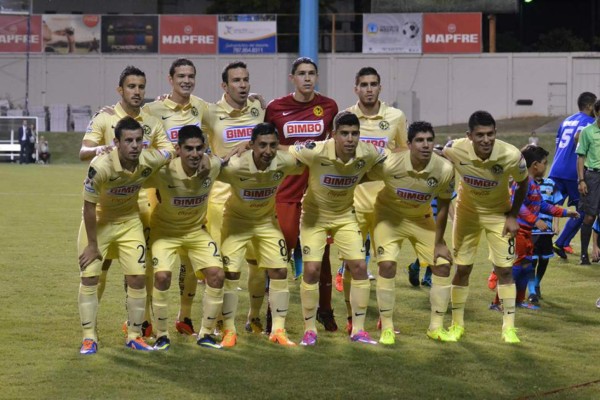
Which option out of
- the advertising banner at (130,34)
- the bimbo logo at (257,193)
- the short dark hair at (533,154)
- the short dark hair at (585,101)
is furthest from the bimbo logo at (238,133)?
the advertising banner at (130,34)

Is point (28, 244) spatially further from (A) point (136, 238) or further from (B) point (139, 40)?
(B) point (139, 40)

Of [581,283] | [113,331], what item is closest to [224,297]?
[113,331]

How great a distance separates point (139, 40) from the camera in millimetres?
45969

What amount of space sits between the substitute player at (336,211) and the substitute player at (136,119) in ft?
4.16

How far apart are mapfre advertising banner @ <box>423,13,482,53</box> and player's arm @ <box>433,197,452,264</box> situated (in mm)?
35213

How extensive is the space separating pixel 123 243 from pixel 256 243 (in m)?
1.17

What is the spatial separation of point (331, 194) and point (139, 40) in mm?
37625

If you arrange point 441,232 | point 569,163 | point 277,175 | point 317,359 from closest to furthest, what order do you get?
point 317,359 → point 277,175 → point 441,232 → point 569,163

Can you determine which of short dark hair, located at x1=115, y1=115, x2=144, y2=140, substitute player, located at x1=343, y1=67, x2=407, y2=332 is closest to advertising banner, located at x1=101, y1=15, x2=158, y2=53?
substitute player, located at x1=343, y1=67, x2=407, y2=332

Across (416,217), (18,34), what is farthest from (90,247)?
(18,34)

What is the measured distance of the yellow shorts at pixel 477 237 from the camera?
9711 mm

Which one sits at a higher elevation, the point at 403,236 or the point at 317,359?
the point at 403,236

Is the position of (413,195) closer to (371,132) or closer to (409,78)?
(371,132)

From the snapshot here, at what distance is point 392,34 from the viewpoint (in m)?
45.2
